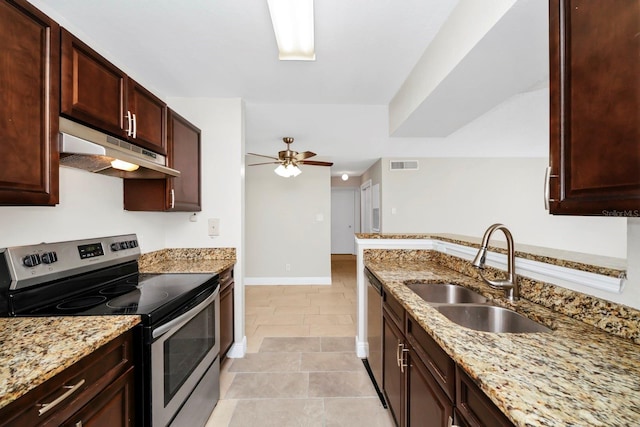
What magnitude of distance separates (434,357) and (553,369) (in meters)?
0.40

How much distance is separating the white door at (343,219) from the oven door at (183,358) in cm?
649

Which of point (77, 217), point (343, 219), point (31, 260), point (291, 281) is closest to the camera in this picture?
point (31, 260)

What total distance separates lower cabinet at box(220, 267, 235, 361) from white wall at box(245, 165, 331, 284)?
8.54ft

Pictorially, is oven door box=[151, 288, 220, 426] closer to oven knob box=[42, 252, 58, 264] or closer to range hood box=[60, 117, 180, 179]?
oven knob box=[42, 252, 58, 264]

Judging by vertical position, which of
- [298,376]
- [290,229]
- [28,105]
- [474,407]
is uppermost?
[28,105]

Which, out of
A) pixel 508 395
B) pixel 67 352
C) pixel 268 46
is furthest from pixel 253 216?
pixel 508 395

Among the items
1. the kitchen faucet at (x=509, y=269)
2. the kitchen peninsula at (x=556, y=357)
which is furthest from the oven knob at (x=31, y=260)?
the kitchen faucet at (x=509, y=269)

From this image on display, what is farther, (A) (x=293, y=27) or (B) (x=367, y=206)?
(B) (x=367, y=206)

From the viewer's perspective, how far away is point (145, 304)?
50.4 inches

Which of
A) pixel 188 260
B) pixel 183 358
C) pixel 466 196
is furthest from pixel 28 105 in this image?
pixel 466 196

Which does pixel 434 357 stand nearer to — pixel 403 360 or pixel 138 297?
pixel 403 360

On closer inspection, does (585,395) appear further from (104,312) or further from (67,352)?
(104,312)

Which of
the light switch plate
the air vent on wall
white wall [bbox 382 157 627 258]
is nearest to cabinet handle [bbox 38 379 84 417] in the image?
the light switch plate

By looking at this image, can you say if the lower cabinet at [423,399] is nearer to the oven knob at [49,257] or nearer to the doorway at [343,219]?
the oven knob at [49,257]
